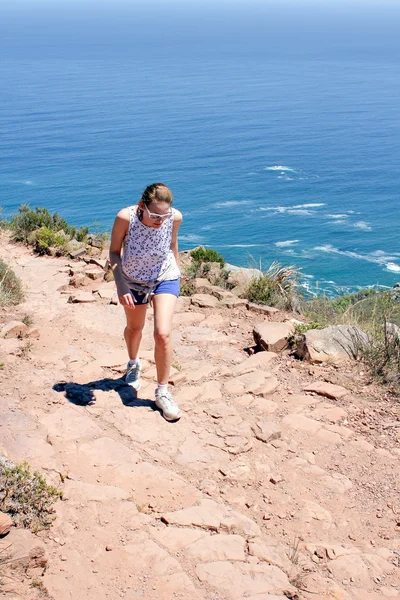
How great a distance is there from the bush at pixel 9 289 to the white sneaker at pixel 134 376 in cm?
310

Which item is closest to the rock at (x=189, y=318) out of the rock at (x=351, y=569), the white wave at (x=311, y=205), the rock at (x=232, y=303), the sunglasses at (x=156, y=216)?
the rock at (x=232, y=303)

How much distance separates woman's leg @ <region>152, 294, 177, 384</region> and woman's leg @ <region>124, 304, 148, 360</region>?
0.26 meters

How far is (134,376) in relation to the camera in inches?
244

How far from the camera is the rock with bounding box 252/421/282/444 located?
550 centimetres

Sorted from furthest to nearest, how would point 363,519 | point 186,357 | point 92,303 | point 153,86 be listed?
point 153,86 → point 92,303 → point 186,357 → point 363,519

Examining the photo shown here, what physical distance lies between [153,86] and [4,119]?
103 feet

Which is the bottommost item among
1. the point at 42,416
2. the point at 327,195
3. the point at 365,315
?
the point at 327,195

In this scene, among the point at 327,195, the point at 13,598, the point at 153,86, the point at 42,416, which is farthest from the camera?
the point at 153,86

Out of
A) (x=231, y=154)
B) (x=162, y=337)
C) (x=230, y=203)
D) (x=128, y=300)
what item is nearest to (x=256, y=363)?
(x=162, y=337)

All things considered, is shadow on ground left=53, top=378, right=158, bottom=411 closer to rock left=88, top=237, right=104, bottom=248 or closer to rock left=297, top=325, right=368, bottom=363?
rock left=297, top=325, right=368, bottom=363

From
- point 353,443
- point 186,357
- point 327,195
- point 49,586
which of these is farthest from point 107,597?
point 327,195

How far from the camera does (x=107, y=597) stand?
360 cm

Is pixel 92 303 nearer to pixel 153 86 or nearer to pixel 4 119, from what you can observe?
pixel 4 119

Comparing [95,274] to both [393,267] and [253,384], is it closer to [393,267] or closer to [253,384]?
[253,384]
